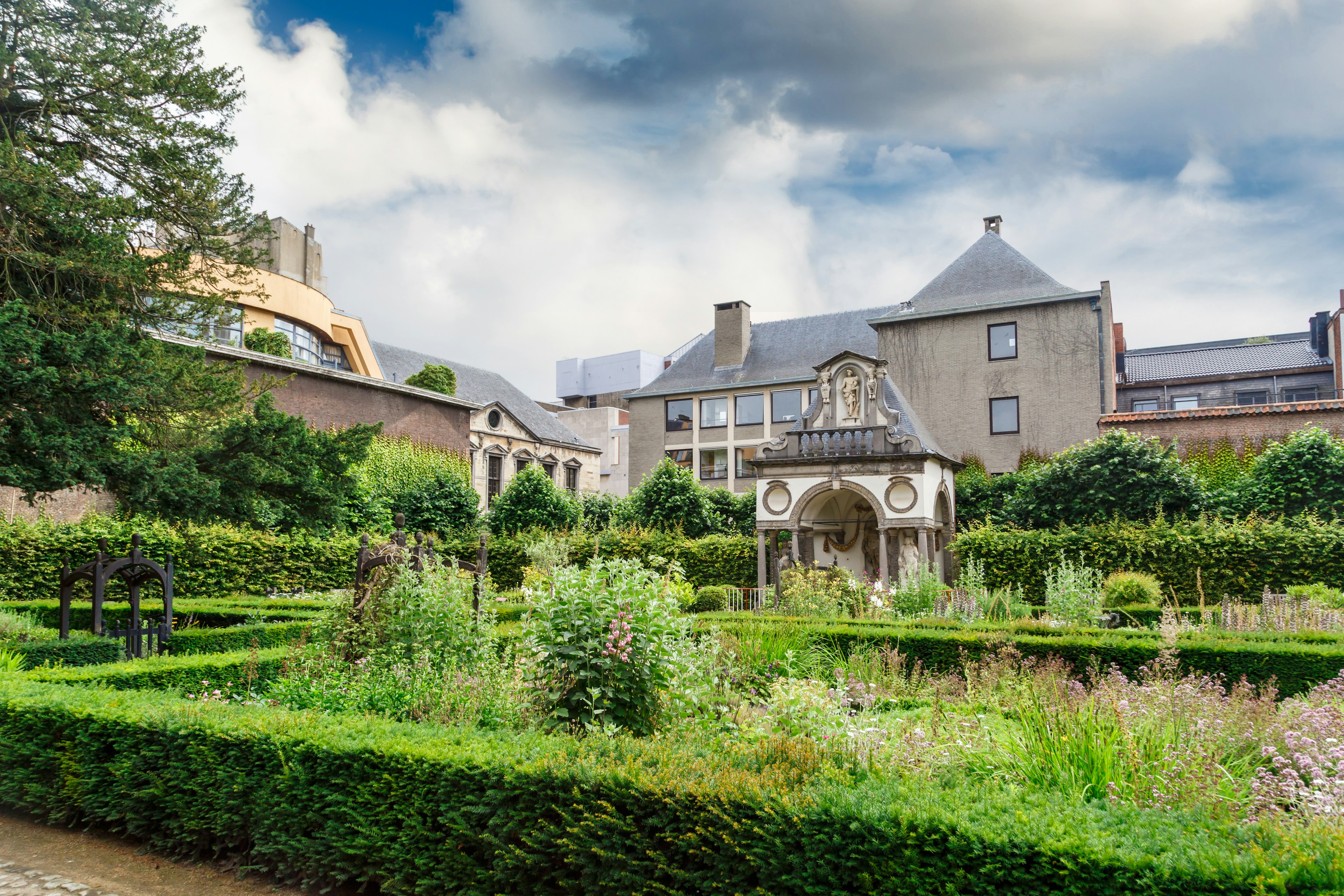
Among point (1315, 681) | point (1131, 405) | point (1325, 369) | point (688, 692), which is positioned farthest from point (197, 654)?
point (1325, 369)

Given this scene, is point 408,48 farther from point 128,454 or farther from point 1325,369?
point 1325,369

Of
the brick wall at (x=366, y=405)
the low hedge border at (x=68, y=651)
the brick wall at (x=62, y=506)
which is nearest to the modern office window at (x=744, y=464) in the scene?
the brick wall at (x=366, y=405)

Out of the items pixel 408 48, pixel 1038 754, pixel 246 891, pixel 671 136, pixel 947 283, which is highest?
pixel 947 283

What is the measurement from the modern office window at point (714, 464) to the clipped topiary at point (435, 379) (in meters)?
11.3

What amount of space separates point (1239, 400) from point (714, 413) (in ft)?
72.7

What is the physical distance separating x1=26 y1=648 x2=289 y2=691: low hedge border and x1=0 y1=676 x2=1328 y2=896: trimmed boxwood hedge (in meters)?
1.34

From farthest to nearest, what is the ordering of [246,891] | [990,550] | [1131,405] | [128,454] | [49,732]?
1. [1131,405]
2. [990,550]
3. [128,454]
4. [49,732]
5. [246,891]

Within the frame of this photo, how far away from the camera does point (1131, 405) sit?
1478 inches

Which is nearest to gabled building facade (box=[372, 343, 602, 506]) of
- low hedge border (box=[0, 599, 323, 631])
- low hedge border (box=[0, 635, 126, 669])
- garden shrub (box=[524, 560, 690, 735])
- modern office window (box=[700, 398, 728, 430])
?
modern office window (box=[700, 398, 728, 430])

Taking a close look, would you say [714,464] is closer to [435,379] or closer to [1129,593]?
[435,379]

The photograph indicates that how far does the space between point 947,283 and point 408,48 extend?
23152 mm

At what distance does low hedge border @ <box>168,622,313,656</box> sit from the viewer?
35.2 feet

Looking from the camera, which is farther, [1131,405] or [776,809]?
[1131,405]

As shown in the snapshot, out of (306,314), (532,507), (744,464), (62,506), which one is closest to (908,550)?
(532,507)
